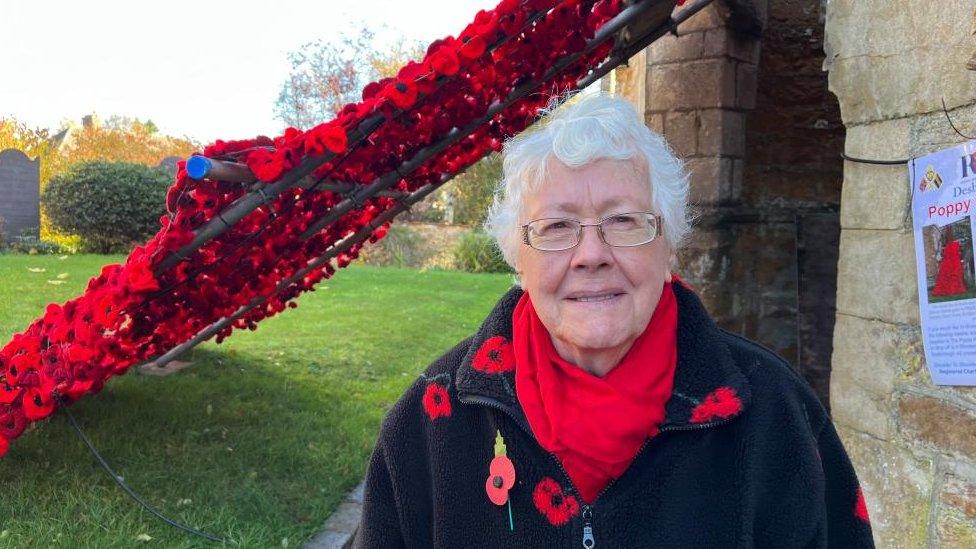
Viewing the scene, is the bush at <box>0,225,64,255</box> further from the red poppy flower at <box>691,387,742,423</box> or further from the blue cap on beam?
the red poppy flower at <box>691,387,742,423</box>

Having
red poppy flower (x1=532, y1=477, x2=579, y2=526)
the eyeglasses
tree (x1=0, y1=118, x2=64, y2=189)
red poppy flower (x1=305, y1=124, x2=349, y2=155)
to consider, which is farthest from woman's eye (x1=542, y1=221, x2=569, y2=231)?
tree (x1=0, y1=118, x2=64, y2=189)

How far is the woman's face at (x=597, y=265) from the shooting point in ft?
4.81

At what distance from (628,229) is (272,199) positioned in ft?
4.48

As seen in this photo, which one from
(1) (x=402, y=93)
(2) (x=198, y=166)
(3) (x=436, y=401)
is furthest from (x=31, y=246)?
(3) (x=436, y=401)

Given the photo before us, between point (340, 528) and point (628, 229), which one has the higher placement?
point (628, 229)

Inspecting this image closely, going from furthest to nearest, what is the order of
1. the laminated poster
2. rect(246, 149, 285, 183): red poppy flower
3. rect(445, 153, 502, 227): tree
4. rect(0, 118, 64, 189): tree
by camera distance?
rect(445, 153, 502, 227): tree < rect(0, 118, 64, 189): tree < rect(246, 149, 285, 183): red poppy flower < the laminated poster

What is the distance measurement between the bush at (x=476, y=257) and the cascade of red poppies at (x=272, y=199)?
12022 millimetres

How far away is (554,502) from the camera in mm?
1428

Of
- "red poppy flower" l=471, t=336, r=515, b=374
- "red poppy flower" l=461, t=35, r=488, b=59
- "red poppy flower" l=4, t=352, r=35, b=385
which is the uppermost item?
"red poppy flower" l=461, t=35, r=488, b=59

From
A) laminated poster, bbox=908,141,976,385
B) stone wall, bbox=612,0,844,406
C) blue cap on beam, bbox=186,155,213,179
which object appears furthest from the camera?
stone wall, bbox=612,0,844,406

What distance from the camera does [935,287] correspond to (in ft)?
6.81

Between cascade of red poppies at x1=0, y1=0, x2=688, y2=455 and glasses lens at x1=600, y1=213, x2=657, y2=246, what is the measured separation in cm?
82

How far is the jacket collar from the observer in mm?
1398

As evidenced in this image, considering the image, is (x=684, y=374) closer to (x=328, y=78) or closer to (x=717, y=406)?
(x=717, y=406)
